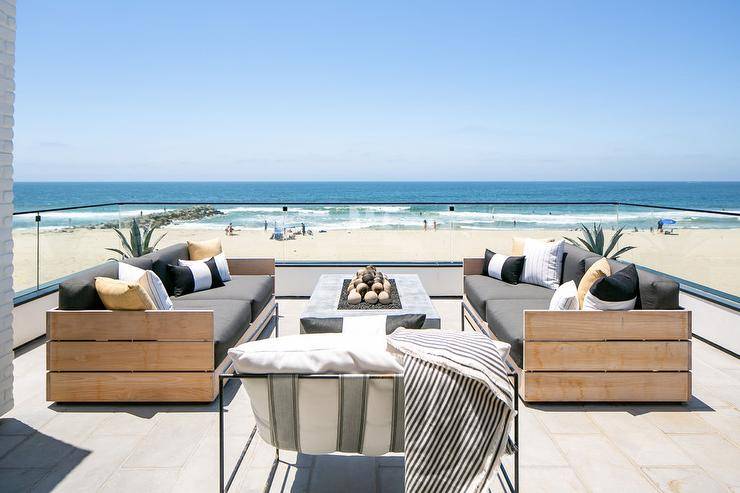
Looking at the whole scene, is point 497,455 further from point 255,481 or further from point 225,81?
point 225,81

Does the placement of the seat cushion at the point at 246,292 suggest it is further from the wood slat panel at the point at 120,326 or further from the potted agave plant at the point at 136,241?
the potted agave plant at the point at 136,241

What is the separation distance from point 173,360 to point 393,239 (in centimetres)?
392

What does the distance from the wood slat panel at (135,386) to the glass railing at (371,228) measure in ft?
8.91

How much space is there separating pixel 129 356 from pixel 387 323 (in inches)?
60.8

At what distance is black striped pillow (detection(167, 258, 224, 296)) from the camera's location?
441 centimetres

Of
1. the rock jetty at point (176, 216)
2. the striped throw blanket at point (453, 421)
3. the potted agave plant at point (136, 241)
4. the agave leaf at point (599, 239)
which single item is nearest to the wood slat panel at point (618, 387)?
the striped throw blanket at point (453, 421)

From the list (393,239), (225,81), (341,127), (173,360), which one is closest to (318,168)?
(341,127)

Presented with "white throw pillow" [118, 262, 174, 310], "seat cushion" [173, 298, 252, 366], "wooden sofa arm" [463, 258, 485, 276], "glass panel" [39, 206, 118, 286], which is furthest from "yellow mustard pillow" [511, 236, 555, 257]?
"glass panel" [39, 206, 118, 286]

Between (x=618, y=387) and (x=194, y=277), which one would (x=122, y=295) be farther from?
(x=618, y=387)

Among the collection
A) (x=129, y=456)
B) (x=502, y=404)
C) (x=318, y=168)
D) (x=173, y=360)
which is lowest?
(x=129, y=456)

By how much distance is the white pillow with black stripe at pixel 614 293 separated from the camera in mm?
3035

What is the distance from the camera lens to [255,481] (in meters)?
2.24

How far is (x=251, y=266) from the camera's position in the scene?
17.3 ft

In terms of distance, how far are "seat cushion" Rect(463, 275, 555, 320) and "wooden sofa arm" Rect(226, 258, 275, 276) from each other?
194 cm
